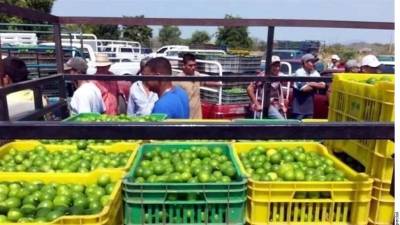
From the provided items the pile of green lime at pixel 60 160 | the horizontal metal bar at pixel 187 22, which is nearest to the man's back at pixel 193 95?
the horizontal metal bar at pixel 187 22

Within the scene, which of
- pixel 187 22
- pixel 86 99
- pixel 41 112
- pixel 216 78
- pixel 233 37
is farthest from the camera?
pixel 233 37

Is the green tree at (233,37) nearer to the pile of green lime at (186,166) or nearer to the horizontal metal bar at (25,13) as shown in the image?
the horizontal metal bar at (25,13)

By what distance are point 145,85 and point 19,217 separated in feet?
11.1

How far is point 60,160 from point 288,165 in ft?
5.22

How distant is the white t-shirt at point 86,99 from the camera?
16.1ft

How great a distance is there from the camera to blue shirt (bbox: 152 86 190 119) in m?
4.56

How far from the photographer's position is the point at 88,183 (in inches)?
101

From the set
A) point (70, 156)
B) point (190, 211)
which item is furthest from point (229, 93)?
point (190, 211)

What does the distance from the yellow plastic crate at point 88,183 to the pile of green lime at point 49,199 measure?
0.05 meters

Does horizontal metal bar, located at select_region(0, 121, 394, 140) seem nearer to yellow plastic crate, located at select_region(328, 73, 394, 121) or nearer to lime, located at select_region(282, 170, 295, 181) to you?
yellow plastic crate, located at select_region(328, 73, 394, 121)

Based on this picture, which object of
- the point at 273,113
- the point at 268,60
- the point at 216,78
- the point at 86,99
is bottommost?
the point at 273,113

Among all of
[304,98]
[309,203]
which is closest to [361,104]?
[309,203]

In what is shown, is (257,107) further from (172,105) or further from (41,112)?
(41,112)
